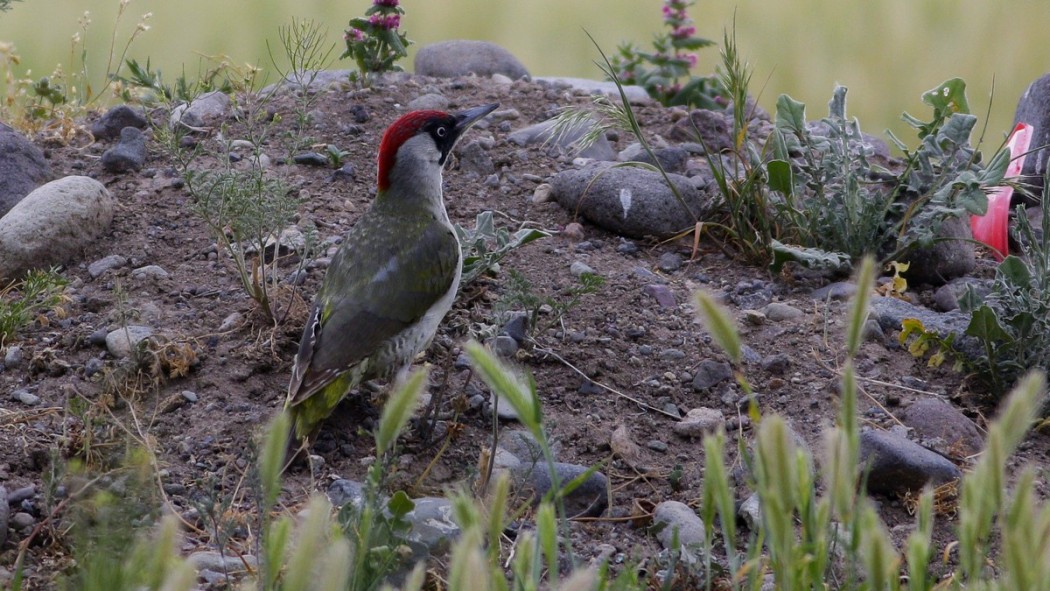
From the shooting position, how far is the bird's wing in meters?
4.17

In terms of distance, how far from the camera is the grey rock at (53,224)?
5.09 metres

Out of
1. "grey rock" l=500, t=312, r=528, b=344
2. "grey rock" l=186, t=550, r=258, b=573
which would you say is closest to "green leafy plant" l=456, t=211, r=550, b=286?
"grey rock" l=500, t=312, r=528, b=344

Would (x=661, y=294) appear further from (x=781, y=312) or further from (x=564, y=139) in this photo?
(x=564, y=139)

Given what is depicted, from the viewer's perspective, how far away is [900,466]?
389cm

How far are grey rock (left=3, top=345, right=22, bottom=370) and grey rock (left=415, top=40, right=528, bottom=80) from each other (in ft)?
12.3

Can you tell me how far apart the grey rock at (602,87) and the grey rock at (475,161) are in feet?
4.34

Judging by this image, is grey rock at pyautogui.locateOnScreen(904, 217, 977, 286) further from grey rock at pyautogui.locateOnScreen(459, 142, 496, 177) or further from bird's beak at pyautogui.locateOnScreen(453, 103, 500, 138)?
grey rock at pyautogui.locateOnScreen(459, 142, 496, 177)

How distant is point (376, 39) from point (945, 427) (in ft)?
12.8

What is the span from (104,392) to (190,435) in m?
0.36

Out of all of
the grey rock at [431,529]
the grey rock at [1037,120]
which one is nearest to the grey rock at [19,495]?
the grey rock at [431,529]

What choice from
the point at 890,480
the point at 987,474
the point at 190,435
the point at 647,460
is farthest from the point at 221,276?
the point at 987,474

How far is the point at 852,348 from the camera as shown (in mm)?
1945

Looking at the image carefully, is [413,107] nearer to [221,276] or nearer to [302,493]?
[221,276]

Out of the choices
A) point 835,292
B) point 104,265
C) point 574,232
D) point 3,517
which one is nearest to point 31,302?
point 104,265
